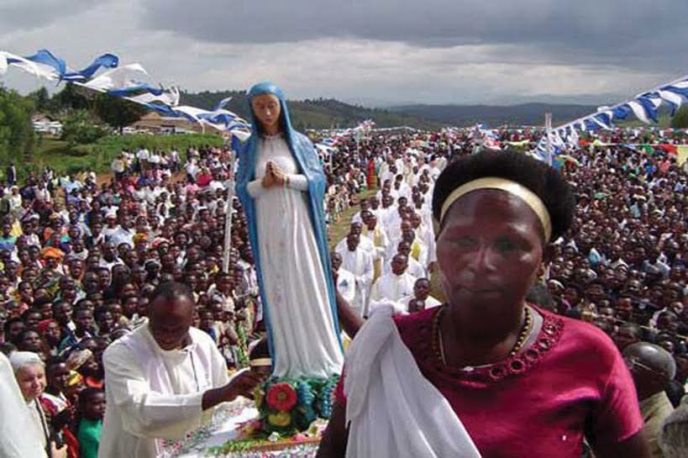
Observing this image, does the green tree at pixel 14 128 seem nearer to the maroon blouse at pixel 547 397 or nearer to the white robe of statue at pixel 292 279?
the white robe of statue at pixel 292 279

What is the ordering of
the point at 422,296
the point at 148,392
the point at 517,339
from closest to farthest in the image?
the point at 517,339 < the point at 148,392 < the point at 422,296

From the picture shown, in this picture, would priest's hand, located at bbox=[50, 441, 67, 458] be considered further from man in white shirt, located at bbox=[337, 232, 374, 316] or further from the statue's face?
man in white shirt, located at bbox=[337, 232, 374, 316]

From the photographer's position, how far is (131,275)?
28.7 feet

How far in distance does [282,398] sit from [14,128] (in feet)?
96.6

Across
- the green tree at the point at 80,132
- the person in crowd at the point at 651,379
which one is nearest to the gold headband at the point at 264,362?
the person in crowd at the point at 651,379

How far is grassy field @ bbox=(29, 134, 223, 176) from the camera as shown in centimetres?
3145

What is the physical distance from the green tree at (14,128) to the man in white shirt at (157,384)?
2784 centimetres

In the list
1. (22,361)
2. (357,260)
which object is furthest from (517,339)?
(357,260)

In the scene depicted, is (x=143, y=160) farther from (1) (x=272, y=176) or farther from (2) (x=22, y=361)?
(2) (x=22, y=361)

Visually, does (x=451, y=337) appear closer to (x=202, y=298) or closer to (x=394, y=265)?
(x=202, y=298)

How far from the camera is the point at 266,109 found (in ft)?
14.7

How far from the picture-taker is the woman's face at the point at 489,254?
169 cm

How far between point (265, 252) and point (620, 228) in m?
10.0

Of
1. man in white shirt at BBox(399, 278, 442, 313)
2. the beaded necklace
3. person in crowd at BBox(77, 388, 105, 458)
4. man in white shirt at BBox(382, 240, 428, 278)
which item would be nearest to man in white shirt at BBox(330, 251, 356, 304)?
man in white shirt at BBox(382, 240, 428, 278)
